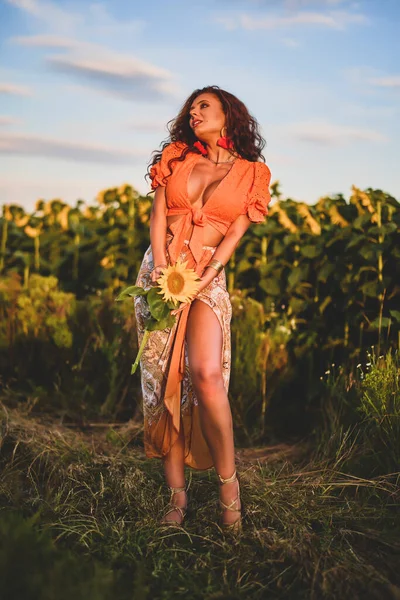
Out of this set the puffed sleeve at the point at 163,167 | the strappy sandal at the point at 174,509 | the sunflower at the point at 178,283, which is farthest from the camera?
the puffed sleeve at the point at 163,167

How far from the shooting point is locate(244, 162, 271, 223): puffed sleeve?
331cm

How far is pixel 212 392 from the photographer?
10.2 ft

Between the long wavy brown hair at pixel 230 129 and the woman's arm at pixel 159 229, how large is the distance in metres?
0.15

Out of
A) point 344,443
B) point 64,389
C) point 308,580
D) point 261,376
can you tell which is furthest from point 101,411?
point 308,580

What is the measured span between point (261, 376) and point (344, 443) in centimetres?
127

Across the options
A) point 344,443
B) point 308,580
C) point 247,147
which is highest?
point 247,147

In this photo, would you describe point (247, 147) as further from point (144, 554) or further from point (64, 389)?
point (64, 389)

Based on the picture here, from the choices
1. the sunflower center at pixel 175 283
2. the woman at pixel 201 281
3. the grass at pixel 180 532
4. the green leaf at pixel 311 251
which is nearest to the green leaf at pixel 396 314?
the green leaf at pixel 311 251

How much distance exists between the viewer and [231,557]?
114 inches

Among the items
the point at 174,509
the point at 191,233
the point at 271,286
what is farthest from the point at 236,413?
the point at 191,233

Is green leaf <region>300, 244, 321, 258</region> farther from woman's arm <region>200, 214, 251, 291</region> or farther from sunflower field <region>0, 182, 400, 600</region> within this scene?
woman's arm <region>200, 214, 251, 291</region>

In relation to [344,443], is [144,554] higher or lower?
lower

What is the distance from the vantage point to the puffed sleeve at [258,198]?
3.31 meters

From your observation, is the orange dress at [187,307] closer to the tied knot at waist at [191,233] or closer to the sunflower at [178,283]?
the tied knot at waist at [191,233]
